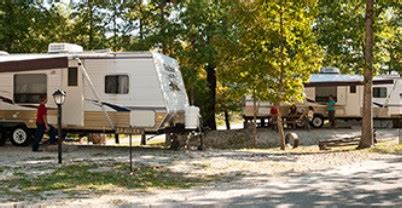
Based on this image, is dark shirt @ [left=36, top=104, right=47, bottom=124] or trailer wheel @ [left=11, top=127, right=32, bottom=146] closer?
dark shirt @ [left=36, top=104, right=47, bottom=124]

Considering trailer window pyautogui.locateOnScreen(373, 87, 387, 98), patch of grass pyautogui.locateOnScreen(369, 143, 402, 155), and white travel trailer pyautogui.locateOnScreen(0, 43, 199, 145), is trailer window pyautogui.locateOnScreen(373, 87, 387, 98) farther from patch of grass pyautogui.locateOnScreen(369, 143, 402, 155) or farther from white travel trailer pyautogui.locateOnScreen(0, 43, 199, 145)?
white travel trailer pyautogui.locateOnScreen(0, 43, 199, 145)

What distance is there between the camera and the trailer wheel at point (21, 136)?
17.3 m

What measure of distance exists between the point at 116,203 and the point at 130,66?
27.6ft

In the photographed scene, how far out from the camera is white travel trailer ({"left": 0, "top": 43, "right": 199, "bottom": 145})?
16.1 m

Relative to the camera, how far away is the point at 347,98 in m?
27.5

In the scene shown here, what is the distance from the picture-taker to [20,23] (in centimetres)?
2616

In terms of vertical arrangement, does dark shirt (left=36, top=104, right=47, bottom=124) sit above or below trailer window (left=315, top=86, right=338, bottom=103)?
below

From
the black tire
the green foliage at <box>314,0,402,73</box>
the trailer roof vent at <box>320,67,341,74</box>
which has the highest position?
the green foliage at <box>314,0,402,73</box>

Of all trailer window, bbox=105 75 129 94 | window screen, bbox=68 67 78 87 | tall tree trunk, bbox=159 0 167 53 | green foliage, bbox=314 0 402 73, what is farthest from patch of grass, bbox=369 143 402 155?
tall tree trunk, bbox=159 0 167 53

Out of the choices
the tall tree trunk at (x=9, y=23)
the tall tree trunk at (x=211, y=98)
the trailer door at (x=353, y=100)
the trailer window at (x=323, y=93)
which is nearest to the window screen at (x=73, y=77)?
the tall tree trunk at (x=9, y=23)

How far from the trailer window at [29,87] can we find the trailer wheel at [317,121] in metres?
14.8

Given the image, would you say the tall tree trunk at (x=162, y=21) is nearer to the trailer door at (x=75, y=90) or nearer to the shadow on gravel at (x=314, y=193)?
the trailer door at (x=75, y=90)

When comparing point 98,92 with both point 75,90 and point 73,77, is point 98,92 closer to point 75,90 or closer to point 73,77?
point 75,90

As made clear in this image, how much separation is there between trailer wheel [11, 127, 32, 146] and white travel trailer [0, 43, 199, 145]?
0.10 ft
